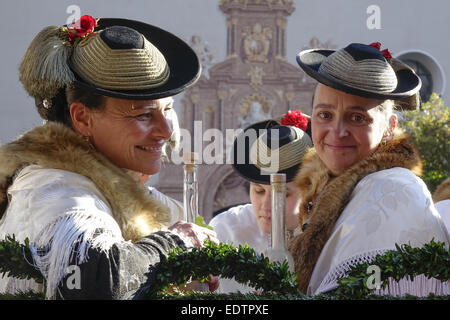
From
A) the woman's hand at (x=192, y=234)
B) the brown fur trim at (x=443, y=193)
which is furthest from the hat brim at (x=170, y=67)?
the brown fur trim at (x=443, y=193)

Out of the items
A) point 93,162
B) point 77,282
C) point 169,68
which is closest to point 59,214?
point 77,282

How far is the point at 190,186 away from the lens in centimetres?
268

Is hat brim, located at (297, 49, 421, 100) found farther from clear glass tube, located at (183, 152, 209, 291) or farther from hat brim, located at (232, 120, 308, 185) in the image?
hat brim, located at (232, 120, 308, 185)

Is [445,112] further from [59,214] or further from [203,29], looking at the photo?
[59,214]

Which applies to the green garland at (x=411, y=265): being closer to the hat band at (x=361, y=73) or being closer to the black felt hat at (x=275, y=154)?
the hat band at (x=361, y=73)

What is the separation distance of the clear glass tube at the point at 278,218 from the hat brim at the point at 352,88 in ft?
2.53

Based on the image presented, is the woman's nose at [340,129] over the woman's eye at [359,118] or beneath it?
beneath

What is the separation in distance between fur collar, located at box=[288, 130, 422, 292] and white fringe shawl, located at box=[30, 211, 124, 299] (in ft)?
2.94

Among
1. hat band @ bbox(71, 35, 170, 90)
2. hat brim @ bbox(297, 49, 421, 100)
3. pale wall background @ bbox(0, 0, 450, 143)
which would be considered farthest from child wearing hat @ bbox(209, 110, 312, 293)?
pale wall background @ bbox(0, 0, 450, 143)

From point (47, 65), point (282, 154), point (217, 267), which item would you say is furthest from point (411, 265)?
point (282, 154)

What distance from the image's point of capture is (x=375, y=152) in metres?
3.04

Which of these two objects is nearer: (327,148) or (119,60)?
(119,60)

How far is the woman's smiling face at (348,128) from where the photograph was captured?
3.05 m

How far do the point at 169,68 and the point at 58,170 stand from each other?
0.66m
